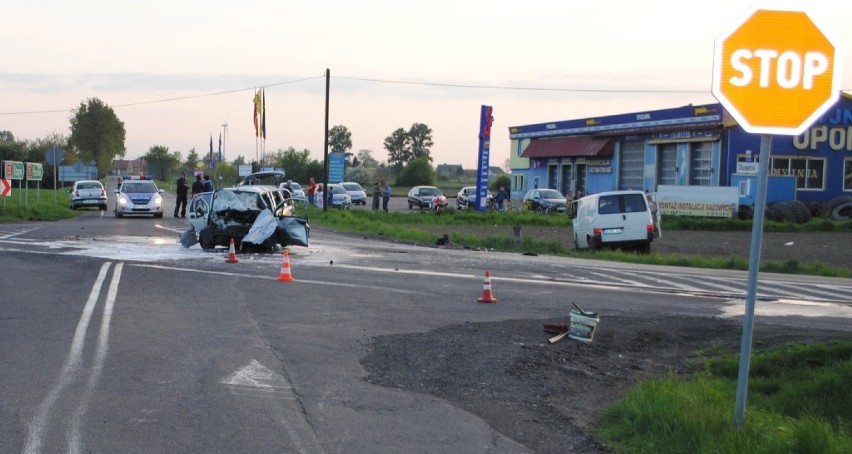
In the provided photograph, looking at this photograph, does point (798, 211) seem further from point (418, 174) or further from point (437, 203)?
point (418, 174)

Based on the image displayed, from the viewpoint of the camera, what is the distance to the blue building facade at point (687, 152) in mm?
45500

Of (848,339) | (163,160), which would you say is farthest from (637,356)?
(163,160)

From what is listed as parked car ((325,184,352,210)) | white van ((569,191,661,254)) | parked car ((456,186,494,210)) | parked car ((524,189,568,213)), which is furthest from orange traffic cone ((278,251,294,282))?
parked car ((456,186,494,210))

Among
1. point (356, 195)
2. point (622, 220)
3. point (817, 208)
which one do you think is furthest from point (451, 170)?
point (622, 220)

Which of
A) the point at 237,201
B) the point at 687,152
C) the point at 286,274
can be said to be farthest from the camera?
the point at 687,152

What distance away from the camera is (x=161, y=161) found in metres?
150

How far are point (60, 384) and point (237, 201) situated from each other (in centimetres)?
1486

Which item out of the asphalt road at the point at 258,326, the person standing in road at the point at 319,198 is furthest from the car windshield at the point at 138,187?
the asphalt road at the point at 258,326

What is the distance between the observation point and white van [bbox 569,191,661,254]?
24.3 m

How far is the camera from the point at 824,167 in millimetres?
46312

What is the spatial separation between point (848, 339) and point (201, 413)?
8.00m

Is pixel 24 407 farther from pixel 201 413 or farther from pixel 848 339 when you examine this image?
pixel 848 339

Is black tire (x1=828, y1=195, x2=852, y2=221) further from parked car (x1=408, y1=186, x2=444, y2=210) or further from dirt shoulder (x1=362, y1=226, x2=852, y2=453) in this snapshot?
dirt shoulder (x1=362, y1=226, x2=852, y2=453)

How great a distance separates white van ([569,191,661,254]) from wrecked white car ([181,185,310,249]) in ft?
26.4
